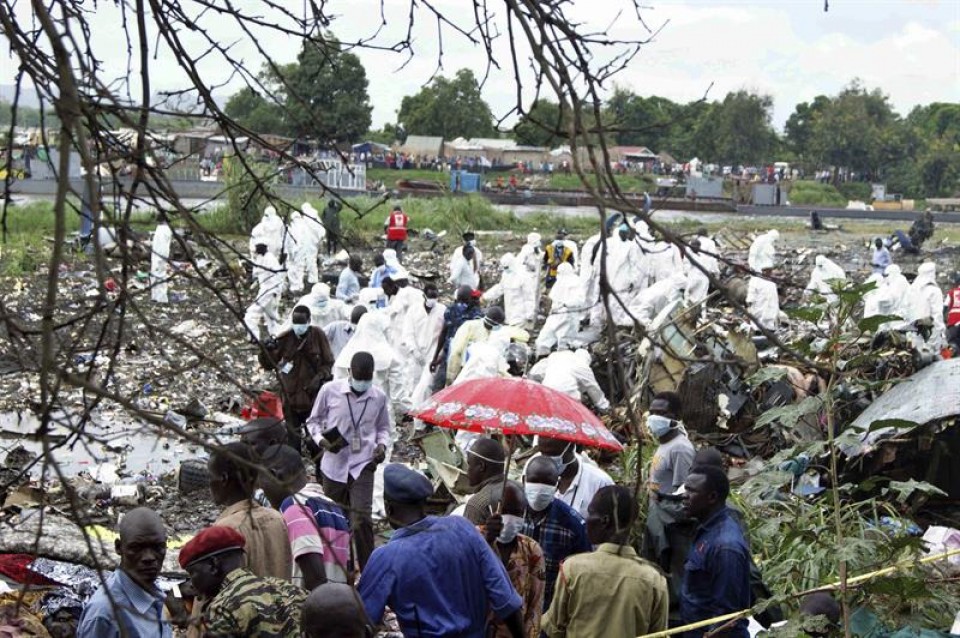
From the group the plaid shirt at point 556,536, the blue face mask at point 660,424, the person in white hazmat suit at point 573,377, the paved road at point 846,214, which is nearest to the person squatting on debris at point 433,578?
the plaid shirt at point 556,536

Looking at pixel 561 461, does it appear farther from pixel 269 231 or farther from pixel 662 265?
pixel 269 231

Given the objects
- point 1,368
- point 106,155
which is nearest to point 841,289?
point 106,155

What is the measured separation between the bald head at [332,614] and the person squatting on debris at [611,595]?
123 cm

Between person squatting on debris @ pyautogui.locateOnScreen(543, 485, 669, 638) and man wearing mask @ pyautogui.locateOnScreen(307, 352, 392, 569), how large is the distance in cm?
305

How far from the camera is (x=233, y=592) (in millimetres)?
3840

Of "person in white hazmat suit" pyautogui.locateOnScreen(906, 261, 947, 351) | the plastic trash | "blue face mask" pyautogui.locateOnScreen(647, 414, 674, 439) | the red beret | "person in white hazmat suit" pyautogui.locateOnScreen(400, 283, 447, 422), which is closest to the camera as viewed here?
the plastic trash

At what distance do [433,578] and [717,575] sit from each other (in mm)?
1233

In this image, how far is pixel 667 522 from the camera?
5.67m

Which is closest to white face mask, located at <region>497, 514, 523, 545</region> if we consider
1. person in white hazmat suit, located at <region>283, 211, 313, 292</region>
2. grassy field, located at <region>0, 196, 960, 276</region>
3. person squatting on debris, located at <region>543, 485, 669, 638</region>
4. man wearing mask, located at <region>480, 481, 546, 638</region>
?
man wearing mask, located at <region>480, 481, 546, 638</region>

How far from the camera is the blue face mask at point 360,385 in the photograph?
796cm

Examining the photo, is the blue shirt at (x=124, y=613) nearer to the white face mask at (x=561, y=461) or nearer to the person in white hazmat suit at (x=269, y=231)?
the white face mask at (x=561, y=461)

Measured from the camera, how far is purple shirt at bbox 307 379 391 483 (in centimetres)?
782

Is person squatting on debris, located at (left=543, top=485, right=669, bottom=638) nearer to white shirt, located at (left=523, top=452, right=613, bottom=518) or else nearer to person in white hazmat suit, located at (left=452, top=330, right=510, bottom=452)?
white shirt, located at (left=523, top=452, right=613, bottom=518)

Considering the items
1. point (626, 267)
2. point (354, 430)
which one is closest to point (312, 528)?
point (354, 430)
